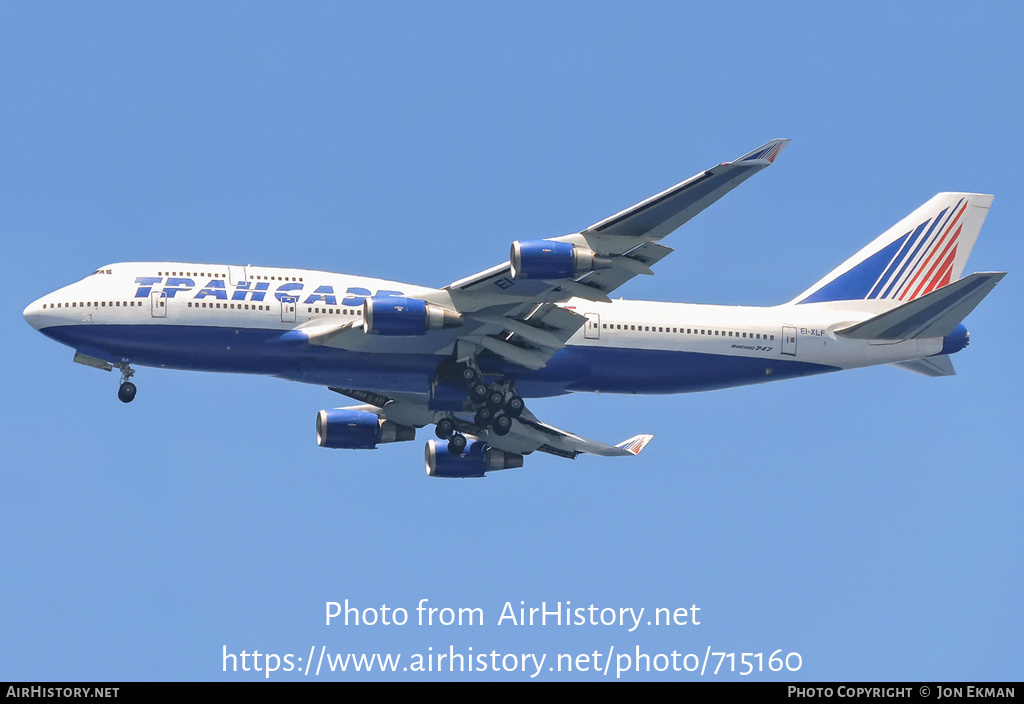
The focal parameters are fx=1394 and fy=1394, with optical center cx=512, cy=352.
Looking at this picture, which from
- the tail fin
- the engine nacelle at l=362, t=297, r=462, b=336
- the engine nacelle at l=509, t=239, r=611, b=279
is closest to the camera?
the engine nacelle at l=509, t=239, r=611, b=279

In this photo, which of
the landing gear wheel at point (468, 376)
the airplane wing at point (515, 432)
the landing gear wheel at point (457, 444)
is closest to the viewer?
the landing gear wheel at point (468, 376)

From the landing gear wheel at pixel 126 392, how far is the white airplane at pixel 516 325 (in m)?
0.05

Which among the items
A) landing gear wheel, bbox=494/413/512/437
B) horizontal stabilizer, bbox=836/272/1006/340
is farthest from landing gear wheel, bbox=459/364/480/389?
horizontal stabilizer, bbox=836/272/1006/340

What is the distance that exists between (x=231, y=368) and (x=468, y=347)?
7.57 meters

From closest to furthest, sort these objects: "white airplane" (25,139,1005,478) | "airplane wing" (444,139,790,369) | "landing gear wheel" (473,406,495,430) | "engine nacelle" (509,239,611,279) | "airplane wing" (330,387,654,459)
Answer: "airplane wing" (444,139,790,369), "engine nacelle" (509,239,611,279), "white airplane" (25,139,1005,478), "landing gear wheel" (473,406,495,430), "airplane wing" (330,387,654,459)

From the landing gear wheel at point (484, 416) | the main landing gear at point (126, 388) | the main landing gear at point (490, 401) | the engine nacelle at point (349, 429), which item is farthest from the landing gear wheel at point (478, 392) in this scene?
the main landing gear at point (126, 388)

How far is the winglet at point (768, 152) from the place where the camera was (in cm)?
3781

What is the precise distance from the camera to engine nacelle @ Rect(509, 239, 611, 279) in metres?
40.2

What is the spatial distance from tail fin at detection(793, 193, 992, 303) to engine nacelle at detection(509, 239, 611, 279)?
496 inches

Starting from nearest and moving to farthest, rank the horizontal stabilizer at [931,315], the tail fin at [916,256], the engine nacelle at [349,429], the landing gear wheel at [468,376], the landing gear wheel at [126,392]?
1. the horizontal stabilizer at [931,315]
2. the landing gear wheel at [126,392]
3. the landing gear wheel at [468,376]
4. the tail fin at [916,256]
5. the engine nacelle at [349,429]

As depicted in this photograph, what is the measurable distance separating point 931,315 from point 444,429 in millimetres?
16846

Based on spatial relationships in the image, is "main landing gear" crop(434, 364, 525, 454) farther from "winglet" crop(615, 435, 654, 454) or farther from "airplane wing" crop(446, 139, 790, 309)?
"winglet" crop(615, 435, 654, 454)

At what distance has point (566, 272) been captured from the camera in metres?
40.3

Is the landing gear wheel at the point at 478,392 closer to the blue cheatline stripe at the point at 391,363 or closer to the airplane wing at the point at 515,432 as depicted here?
the blue cheatline stripe at the point at 391,363
